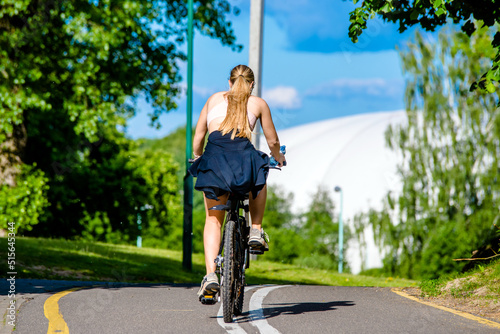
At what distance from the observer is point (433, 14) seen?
751 centimetres

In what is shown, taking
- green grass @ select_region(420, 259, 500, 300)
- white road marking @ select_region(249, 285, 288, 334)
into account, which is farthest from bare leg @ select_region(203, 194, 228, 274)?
green grass @ select_region(420, 259, 500, 300)

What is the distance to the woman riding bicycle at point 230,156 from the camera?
4727 millimetres

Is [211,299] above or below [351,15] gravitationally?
below

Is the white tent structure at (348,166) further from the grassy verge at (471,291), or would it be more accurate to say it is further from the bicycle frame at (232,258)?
the bicycle frame at (232,258)

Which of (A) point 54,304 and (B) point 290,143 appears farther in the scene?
(B) point 290,143

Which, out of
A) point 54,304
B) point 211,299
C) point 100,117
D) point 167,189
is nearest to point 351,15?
point 211,299

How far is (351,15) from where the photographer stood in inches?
261

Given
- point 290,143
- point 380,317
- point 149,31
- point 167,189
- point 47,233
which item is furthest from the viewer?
Result: point 290,143

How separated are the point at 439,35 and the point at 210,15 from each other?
1011 cm

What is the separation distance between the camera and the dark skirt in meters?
4.72

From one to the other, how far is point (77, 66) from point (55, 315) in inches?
436

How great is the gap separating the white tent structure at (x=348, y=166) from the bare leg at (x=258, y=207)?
39.0 m

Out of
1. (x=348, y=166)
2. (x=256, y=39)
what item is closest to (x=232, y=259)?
(x=256, y=39)

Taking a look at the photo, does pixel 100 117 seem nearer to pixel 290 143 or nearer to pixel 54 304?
pixel 54 304
